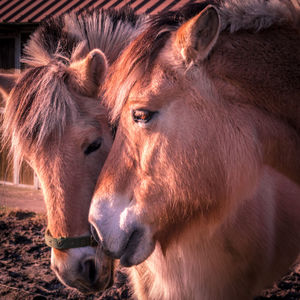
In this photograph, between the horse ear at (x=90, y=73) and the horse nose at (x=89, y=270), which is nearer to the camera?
the horse nose at (x=89, y=270)

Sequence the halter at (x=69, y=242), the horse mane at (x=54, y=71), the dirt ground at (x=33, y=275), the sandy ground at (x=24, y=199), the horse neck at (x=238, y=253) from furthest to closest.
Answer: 1. the sandy ground at (x=24, y=199)
2. the dirt ground at (x=33, y=275)
3. the horse neck at (x=238, y=253)
4. the horse mane at (x=54, y=71)
5. the halter at (x=69, y=242)

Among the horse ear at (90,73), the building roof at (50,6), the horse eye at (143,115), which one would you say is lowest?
the building roof at (50,6)

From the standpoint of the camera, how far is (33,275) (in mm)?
3934

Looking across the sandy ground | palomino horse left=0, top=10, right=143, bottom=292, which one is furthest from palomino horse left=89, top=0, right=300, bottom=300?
the sandy ground

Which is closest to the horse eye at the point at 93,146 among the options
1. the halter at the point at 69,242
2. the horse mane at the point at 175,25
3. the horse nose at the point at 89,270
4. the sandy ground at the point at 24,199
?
the horse mane at the point at 175,25

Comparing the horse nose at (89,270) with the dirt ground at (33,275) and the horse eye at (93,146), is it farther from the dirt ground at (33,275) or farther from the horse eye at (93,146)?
the dirt ground at (33,275)

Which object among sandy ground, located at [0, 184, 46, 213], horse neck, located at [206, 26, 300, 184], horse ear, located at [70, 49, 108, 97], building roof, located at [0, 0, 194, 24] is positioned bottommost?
sandy ground, located at [0, 184, 46, 213]

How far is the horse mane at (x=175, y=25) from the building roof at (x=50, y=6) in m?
3.73

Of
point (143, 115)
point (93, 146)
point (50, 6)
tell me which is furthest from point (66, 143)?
point (50, 6)

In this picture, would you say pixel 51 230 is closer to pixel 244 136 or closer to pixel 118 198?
pixel 118 198

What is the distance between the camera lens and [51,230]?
6.98ft

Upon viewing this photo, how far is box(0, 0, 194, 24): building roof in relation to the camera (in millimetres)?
5398

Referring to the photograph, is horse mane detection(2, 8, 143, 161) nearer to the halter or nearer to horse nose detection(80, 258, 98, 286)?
the halter

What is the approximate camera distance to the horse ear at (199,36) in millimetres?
1490
